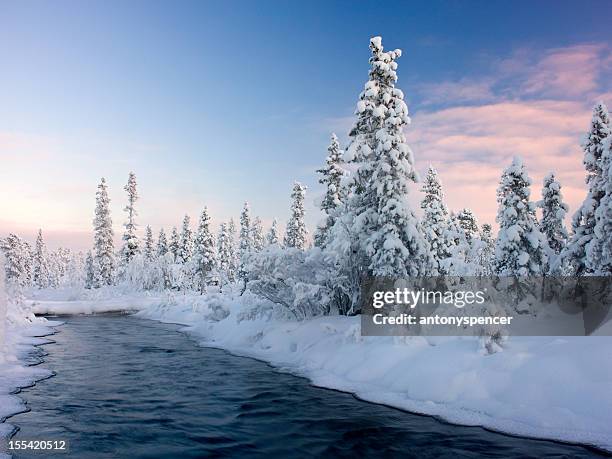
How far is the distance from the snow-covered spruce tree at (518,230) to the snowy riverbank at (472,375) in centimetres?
1220

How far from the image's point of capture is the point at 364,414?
12.7 m

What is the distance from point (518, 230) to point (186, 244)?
58.8 metres

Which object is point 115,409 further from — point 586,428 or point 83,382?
point 586,428

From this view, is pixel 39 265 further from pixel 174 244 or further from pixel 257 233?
pixel 257 233

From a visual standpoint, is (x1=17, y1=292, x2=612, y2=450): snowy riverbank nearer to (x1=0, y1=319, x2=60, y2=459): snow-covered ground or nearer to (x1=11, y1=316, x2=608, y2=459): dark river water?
(x1=11, y1=316, x2=608, y2=459): dark river water

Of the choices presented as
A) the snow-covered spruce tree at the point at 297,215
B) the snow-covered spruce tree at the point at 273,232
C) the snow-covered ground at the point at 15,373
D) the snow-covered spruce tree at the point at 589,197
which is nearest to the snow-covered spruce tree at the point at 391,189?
the snow-covered spruce tree at the point at 589,197

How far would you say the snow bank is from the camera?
10625 millimetres

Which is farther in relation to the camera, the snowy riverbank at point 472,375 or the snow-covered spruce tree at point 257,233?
the snow-covered spruce tree at point 257,233

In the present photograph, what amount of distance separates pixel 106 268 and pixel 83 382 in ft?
193

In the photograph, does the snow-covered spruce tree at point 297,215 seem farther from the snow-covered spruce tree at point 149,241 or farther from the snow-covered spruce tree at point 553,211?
the snow-covered spruce tree at point 149,241

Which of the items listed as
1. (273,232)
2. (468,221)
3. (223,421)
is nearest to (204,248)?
(273,232)

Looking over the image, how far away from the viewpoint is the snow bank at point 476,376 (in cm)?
1062

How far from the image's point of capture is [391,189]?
20.7 m

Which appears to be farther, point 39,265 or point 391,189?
point 39,265
